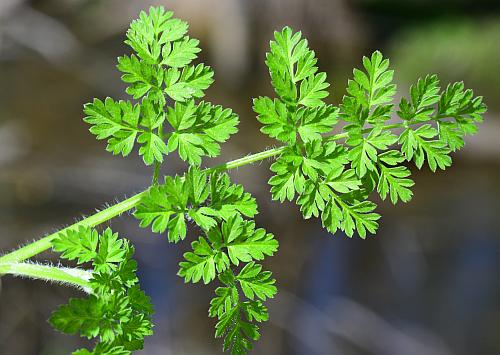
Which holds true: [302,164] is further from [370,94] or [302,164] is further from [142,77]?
[142,77]

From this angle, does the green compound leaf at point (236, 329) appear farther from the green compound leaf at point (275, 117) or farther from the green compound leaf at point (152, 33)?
the green compound leaf at point (152, 33)

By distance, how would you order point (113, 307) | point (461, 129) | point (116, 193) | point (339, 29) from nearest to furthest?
point (113, 307)
point (461, 129)
point (116, 193)
point (339, 29)

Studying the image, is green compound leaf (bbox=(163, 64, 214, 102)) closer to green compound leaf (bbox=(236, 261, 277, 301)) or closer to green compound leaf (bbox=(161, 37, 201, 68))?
green compound leaf (bbox=(161, 37, 201, 68))

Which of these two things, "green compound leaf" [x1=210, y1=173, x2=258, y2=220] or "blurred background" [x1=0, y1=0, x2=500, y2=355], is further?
"blurred background" [x1=0, y1=0, x2=500, y2=355]

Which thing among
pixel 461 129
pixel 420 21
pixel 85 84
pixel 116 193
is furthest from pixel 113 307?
pixel 420 21

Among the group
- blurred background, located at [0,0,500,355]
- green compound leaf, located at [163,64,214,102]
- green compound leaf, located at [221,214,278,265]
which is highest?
blurred background, located at [0,0,500,355]

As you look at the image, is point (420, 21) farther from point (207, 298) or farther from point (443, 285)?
point (207, 298)

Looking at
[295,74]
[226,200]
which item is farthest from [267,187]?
[226,200]

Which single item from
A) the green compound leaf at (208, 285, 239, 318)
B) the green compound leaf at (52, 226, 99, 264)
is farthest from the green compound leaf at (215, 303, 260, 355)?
the green compound leaf at (52, 226, 99, 264)

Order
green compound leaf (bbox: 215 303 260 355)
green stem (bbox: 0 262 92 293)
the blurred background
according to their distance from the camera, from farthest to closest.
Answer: the blurred background → green compound leaf (bbox: 215 303 260 355) → green stem (bbox: 0 262 92 293)
